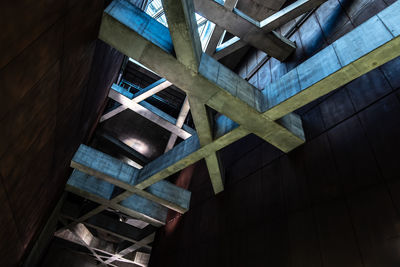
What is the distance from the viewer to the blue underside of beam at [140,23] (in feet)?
21.2

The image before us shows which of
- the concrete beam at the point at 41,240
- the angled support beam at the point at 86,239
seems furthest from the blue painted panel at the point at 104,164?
the angled support beam at the point at 86,239

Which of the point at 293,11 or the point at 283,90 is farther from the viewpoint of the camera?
the point at 293,11

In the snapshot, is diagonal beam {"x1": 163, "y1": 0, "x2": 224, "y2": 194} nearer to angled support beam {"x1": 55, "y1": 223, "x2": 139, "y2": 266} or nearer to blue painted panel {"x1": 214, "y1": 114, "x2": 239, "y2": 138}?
blue painted panel {"x1": 214, "y1": 114, "x2": 239, "y2": 138}

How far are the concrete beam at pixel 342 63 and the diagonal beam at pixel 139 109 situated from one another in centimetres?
1043

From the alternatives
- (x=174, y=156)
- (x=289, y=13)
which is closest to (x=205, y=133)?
(x=174, y=156)

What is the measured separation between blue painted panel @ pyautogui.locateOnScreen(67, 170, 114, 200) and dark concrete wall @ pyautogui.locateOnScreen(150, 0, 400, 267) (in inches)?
263

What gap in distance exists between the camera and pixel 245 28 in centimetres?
1241

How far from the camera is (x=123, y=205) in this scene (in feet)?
52.5

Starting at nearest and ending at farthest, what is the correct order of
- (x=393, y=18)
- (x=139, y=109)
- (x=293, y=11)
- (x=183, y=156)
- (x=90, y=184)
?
(x=393, y=18) → (x=183, y=156) → (x=293, y=11) → (x=90, y=184) → (x=139, y=109)

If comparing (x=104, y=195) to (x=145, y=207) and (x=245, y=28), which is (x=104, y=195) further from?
(x=245, y=28)

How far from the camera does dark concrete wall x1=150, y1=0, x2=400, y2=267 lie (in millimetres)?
5918

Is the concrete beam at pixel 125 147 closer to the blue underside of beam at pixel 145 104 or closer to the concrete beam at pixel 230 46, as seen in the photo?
the blue underside of beam at pixel 145 104

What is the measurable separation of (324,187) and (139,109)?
13.1m

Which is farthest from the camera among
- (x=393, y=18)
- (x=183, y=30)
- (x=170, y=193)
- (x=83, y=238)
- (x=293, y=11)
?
(x=83, y=238)
